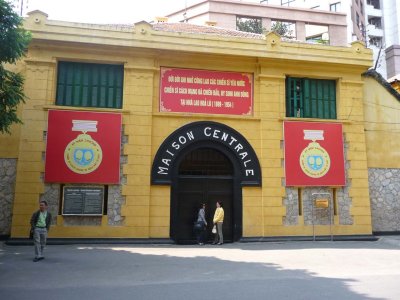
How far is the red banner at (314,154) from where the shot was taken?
1577cm

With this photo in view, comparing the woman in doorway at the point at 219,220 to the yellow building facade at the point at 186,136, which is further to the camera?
the woman in doorway at the point at 219,220

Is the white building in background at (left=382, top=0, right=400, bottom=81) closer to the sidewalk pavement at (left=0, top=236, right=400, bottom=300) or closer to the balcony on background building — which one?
the balcony on background building

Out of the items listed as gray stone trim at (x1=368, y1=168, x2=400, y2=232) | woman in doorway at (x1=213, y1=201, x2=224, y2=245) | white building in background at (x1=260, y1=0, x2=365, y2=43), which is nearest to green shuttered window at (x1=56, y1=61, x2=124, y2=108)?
woman in doorway at (x1=213, y1=201, x2=224, y2=245)

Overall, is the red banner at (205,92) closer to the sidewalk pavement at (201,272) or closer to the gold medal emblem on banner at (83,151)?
the gold medal emblem on banner at (83,151)

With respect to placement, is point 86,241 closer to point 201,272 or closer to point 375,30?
point 201,272

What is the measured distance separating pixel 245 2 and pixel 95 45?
32.7 meters

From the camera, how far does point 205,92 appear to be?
15711mm

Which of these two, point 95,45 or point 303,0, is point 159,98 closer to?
point 95,45

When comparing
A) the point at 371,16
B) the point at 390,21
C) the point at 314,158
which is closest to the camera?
the point at 314,158

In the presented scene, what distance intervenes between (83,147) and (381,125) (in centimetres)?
1273

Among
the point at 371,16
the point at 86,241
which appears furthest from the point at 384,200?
the point at 371,16

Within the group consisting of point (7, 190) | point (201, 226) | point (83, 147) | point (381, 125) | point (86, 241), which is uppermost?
point (381, 125)

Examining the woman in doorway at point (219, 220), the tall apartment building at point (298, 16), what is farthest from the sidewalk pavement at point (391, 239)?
the tall apartment building at point (298, 16)

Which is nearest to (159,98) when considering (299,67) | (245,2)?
(299,67)
